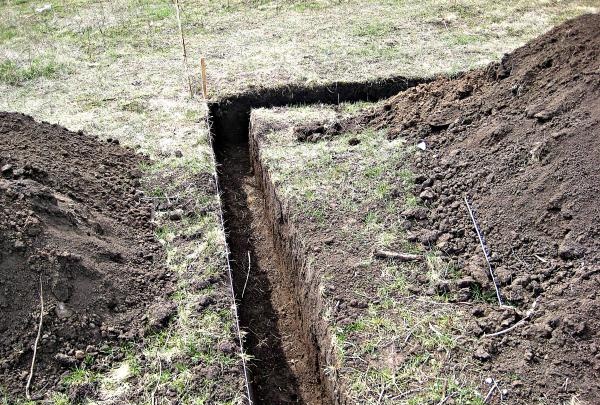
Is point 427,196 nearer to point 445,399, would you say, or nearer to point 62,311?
point 445,399

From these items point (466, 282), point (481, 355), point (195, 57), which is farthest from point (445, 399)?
point (195, 57)

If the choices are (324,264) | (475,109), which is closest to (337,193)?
(324,264)

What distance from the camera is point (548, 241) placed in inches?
161

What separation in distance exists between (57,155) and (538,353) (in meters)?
4.81

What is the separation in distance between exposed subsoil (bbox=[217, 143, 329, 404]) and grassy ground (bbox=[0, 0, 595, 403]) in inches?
25.5

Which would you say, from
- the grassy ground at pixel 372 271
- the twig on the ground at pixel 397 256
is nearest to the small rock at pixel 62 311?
the grassy ground at pixel 372 271

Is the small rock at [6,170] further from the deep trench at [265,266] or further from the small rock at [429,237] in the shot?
the small rock at [429,237]

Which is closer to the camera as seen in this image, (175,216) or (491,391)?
(491,391)

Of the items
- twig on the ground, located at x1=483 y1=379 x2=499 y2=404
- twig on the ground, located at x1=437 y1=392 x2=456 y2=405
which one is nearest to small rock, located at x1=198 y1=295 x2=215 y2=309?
twig on the ground, located at x1=437 y1=392 x2=456 y2=405

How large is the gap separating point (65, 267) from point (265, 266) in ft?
7.30

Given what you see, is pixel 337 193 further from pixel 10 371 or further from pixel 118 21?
pixel 118 21

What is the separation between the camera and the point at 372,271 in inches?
175

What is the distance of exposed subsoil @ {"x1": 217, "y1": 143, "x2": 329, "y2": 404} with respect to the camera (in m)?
4.48

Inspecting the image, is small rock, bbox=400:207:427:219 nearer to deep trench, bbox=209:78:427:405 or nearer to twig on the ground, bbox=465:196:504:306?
twig on the ground, bbox=465:196:504:306
